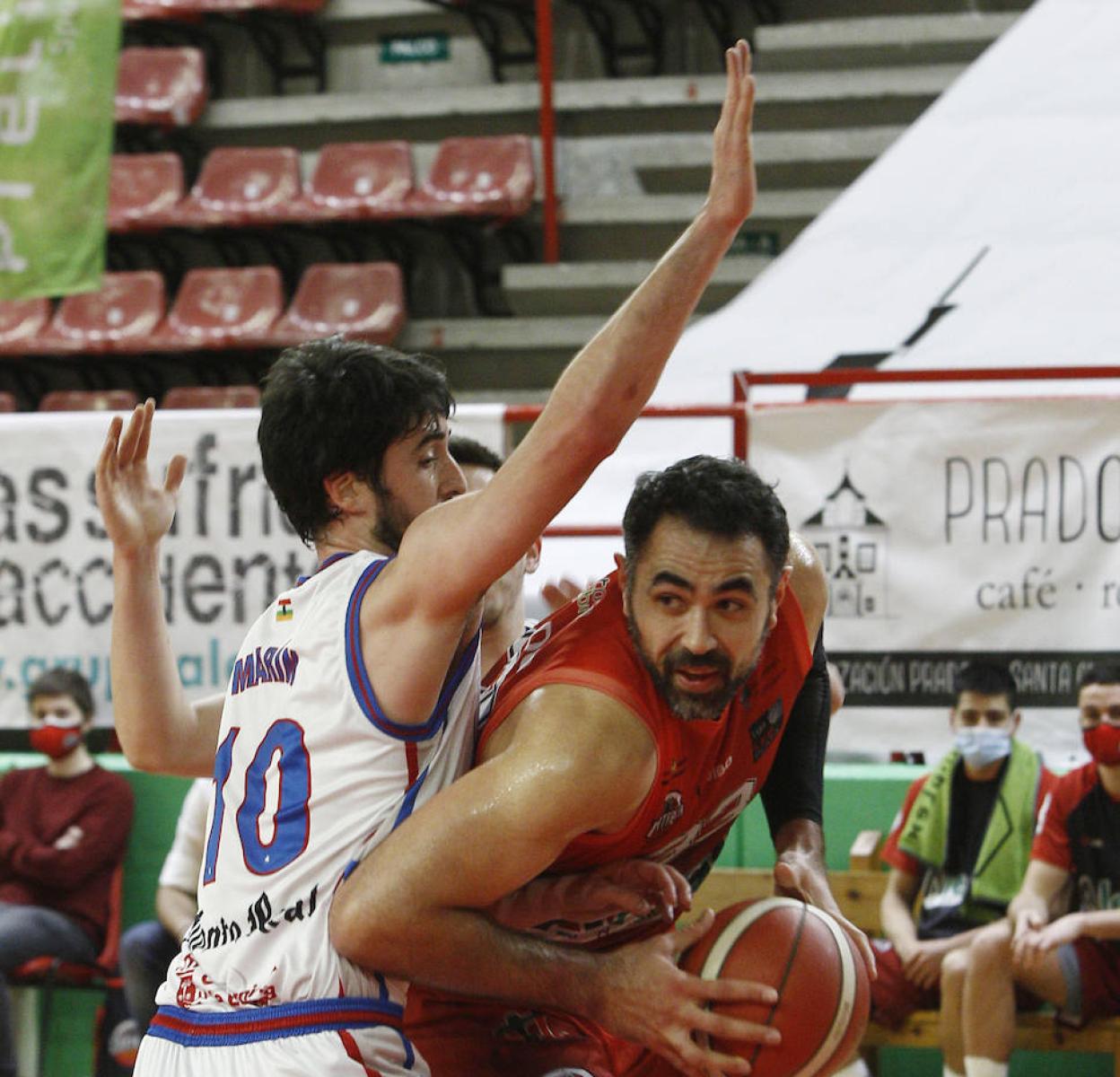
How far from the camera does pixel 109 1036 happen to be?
18.9 feet

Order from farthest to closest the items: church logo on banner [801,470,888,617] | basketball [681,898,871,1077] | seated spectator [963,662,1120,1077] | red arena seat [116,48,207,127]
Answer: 1. red arena seat [116,48,207,127]
2. church logo on banner [801,470,888,617]
3. seated spectator [963,662,1120,1077]
4. basketball [681,898,871,1077]

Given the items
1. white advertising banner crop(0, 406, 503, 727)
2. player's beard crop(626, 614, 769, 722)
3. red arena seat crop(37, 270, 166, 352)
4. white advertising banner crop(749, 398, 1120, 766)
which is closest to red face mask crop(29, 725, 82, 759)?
white advertising banner crop(0, 406, 503, 727)

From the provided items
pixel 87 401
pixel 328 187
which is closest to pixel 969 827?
pixel 87 401

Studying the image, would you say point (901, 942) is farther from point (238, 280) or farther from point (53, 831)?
point (238, 280)

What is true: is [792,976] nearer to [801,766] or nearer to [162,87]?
[801,766]

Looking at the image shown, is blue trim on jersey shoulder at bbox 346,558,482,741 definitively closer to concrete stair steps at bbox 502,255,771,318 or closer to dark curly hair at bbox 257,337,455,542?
dark curly hair at bbox 257,337,455,542

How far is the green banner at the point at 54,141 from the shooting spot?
7.03m

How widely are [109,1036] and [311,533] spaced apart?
3.70m

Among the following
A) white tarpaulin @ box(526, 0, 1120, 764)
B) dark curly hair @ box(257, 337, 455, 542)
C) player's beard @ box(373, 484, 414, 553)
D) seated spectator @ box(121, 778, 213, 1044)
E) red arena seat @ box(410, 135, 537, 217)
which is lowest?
seated spectator @ box(121, 778, 213, 1044)

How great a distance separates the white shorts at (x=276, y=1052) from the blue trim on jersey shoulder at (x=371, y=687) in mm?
414

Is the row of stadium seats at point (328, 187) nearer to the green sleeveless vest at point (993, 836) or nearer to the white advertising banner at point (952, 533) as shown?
the white advertising banner at point (952, 533)

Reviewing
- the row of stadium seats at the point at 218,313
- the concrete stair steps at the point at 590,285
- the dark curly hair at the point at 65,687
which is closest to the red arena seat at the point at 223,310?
the row of stadium seats at the point at 218,313

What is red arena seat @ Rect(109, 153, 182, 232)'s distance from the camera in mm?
10477

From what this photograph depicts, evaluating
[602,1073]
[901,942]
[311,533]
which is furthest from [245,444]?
[602,1073]
